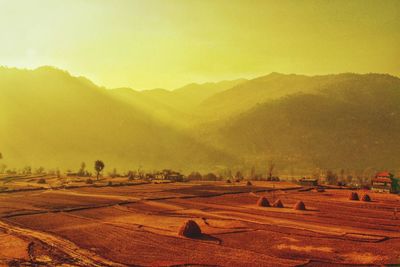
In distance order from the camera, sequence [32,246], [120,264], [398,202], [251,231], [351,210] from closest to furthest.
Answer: [120,264], [32,246], [251,231], [351,210], [398,202]

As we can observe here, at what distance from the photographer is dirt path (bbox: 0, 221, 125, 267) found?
21384 mm

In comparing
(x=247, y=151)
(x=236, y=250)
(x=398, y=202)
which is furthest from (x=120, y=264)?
(x=247, y=151)

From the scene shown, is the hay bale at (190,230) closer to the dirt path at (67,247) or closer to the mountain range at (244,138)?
the dirt path at (67,247)

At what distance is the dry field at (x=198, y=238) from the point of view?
22188 mm

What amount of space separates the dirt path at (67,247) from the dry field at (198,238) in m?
0.06

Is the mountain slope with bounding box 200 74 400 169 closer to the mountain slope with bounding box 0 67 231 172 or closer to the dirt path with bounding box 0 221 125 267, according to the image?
the mountain slope with bounding box 0 67 231 172

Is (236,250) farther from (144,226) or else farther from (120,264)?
(144,226)

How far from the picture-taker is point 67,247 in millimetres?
24875

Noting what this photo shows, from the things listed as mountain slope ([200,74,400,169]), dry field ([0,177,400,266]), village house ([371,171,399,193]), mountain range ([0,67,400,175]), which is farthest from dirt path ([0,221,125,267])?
mountain slope ([200,74,400,169])

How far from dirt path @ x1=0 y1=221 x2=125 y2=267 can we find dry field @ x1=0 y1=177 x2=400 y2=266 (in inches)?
2.2

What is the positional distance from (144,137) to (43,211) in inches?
6020

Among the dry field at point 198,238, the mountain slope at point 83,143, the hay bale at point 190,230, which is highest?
the mountain slope at point 83,143

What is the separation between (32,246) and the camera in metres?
25.1

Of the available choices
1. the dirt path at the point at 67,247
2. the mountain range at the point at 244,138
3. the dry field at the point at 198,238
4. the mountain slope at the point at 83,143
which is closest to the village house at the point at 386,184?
the dry field at the point at 198,238
